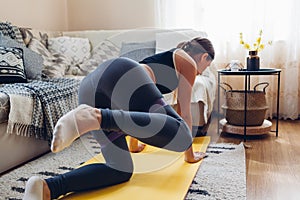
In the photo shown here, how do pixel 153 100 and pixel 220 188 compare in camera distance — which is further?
pixel 220 188

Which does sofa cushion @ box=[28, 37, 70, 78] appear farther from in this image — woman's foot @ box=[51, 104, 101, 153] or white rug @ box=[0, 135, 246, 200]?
woman's foot @ box=[51, 104, 101, 153]

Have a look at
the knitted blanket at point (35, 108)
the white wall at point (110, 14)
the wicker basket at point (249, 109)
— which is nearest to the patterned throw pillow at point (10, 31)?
the knitted blanket at point (35, 108)

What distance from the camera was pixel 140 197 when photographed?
1.46m

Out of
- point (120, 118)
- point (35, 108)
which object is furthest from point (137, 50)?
point (120, 118)

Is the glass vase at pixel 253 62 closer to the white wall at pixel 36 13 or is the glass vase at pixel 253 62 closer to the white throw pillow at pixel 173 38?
the white throw pillow at pixel 173 38

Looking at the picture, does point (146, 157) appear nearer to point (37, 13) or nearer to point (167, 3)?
point (167, 3)

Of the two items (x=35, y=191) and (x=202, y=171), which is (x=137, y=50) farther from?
(x=35, y=191)

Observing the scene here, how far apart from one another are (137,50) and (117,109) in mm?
1568

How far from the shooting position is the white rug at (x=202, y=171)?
1.53 meters

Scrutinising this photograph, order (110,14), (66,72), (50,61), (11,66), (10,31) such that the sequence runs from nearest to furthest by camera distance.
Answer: (11,66), (10,31), (50,61), (66,72), (110,14)

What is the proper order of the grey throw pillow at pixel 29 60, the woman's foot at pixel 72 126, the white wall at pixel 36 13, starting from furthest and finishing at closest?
the white wall at pixel 36 13 → the grey throw pillow at pixel 29 60 → the woman's foot at pixel 72 126

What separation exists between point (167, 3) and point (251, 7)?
0.81 meters

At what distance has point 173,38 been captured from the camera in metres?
2.95

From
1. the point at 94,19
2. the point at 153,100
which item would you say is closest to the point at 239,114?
the point at 153,100
